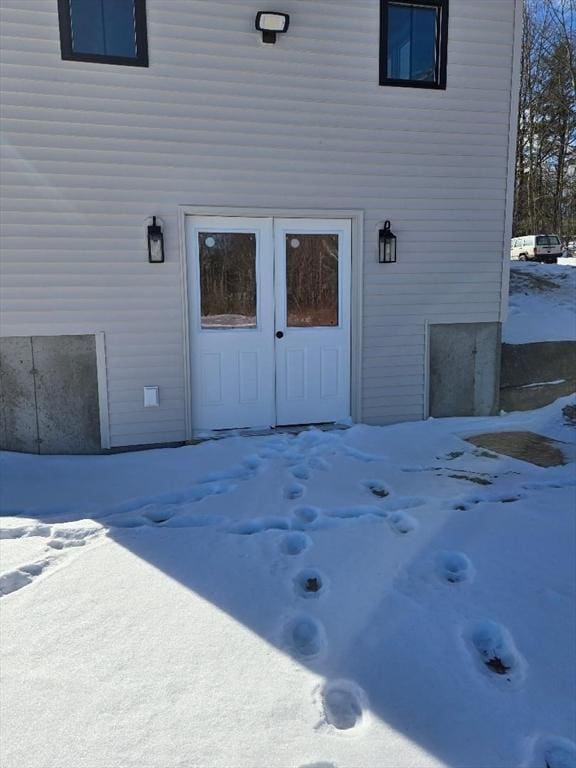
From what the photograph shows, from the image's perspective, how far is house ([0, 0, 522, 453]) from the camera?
188 inches

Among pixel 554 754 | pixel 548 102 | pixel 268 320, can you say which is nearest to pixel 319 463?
pixel 268 320

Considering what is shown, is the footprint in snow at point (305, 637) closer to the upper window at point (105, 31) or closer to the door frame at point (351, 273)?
the door frame at point (351, 273)

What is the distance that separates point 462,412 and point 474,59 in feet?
11.7

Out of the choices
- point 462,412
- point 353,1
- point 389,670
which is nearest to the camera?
point 389,670

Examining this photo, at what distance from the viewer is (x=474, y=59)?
18.6ft

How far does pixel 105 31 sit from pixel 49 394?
10.0 feet

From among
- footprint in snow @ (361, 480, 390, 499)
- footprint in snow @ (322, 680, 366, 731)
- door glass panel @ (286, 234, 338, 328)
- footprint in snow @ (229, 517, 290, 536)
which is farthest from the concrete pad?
footprint in snow @ (322, 680, 366, 731)

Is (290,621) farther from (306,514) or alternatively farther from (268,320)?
(268,320)

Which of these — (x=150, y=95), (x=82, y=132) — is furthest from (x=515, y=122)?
(x=82, y=132)

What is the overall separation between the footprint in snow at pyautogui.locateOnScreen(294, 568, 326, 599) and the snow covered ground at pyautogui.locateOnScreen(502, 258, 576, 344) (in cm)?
530

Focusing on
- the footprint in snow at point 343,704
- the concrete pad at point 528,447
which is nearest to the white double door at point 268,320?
the concrete pad at point 528,447

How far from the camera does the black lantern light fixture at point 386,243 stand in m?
5.61

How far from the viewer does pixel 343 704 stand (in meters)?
1.94

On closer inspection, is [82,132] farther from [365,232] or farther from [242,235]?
[365,232]
